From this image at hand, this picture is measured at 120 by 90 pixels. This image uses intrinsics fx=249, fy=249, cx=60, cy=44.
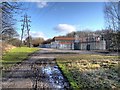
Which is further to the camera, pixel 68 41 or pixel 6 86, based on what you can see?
pixel 68 41

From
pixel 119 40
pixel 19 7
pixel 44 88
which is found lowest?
pixel 44 88

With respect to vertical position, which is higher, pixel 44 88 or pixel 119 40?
pixel 119 40

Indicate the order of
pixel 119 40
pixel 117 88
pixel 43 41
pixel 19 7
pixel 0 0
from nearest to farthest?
pixel 117 88 → pixel 0 0 → pixel 19 7 → pixel 119 40 → pixel 43 41

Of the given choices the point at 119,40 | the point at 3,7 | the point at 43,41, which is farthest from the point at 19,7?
the point at 43,41

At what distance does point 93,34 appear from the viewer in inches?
2566

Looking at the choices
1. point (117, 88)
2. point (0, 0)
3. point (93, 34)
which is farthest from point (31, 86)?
point (93, 34)

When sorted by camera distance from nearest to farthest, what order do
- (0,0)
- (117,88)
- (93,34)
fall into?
(117,88) < (0,0) < (93,34)

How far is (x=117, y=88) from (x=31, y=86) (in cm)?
277

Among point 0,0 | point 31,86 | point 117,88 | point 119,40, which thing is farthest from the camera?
point 119,40

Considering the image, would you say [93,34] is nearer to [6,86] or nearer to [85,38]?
[85,38]

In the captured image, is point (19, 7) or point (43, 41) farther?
point (43, 41)

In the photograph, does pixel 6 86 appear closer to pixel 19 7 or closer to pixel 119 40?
pixel 19 7

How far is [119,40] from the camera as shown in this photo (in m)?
21.7

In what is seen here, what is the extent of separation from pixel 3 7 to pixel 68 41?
54088mm
